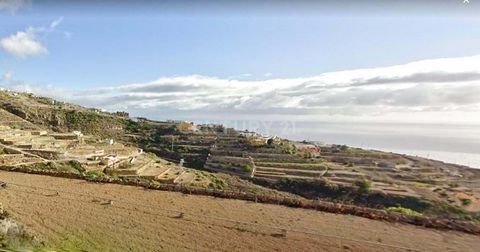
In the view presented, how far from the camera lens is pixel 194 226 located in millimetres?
7500

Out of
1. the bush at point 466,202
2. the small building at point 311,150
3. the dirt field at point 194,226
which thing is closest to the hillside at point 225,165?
the bush at point 466,202

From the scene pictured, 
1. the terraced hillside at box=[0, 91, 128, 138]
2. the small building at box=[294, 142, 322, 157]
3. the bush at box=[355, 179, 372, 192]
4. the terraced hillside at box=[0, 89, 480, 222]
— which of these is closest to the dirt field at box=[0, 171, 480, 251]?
the terraced hillside at box=[0, 89, 480, 222]

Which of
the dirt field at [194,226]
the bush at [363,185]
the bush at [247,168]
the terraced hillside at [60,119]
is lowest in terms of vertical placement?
the bush at [363,185]

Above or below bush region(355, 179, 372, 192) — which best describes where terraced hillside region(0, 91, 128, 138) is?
above

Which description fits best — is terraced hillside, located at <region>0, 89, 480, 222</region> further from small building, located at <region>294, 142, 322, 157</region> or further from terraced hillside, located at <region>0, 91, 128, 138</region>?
small building, located at <region>294, 142, 322, 157</region>

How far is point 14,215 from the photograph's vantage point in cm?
753

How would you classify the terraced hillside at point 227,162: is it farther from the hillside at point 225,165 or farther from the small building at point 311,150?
the small building at point 311,150

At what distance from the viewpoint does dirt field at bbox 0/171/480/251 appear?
663 cm

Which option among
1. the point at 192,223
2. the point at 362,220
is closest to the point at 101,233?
the point at 192,223

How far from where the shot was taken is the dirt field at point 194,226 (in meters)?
6.63

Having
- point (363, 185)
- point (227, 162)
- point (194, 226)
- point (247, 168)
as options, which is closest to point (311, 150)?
point (227, 162)

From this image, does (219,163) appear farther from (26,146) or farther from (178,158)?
(26,146)

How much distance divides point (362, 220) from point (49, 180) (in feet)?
25.9

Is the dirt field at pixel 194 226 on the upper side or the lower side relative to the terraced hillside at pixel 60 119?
lower
